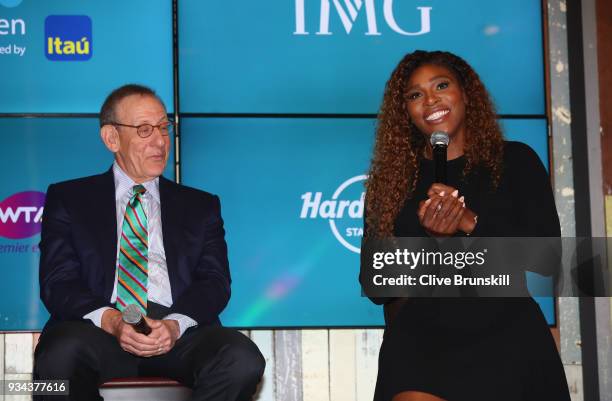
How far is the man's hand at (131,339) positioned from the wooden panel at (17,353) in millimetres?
1335

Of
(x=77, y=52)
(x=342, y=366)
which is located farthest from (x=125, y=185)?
(x=342, y=366)

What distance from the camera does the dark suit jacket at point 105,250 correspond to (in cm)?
276

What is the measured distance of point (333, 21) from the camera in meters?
4.01

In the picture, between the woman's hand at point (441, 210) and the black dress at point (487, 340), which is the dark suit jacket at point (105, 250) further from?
the woman's hand at point (441, 210)

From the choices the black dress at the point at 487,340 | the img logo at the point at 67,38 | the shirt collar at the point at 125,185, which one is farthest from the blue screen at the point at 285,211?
the black dress at the point at 487,340

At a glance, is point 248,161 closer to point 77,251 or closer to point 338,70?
point 338,70

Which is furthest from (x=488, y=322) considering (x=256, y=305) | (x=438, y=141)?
(x=256, y=305)

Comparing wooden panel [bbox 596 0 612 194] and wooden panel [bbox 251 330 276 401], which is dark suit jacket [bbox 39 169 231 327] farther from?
wooden panel [bbox 596 0 612 194]

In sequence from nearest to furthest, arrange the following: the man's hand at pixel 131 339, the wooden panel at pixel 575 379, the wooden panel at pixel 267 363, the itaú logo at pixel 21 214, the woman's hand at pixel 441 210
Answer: the woman's hand at pixel 441 210 < the man's hand at pixel 131 339 < the itaú logo at pixel 21 214 < the wooden panel at pixel 267 363 < the wooden panel at pixel 575 379

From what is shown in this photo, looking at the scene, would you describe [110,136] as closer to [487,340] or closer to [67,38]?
[67,38]

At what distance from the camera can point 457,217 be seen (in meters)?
2.22

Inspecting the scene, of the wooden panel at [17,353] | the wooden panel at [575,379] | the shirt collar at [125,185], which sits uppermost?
the shirt collar at [125,185]

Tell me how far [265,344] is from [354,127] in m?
1.06

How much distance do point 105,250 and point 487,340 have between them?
1281 mm
